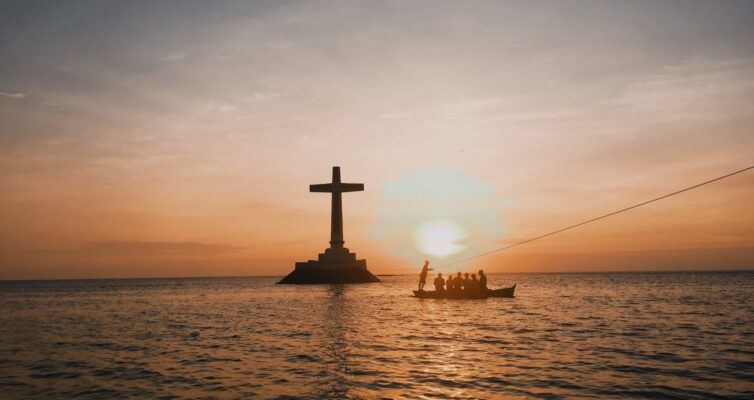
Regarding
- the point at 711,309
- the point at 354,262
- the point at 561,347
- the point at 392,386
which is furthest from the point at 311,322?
the point at 354,262

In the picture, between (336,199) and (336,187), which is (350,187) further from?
(336,199)

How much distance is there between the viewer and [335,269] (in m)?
107

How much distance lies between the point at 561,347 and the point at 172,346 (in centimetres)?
1752

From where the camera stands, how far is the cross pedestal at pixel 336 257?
107 m

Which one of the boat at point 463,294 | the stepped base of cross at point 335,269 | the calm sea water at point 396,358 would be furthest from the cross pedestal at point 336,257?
the calm sea water at point 396,358

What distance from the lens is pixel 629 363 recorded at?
18.7m

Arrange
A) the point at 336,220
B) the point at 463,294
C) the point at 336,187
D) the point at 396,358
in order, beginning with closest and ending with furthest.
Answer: the point at 396,358 < the point at 463,294 < the point at 336,220 < the point at 336,187

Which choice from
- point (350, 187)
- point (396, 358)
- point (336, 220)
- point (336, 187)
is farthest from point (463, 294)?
point (350, 187)

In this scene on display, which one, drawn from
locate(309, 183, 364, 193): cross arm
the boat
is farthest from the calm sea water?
locate(309, 183, 364, 193): cross arm

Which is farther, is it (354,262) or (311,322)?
(354,262)

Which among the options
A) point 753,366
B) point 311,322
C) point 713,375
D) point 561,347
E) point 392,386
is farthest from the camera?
point 311,322

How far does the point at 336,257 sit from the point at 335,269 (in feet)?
7.81

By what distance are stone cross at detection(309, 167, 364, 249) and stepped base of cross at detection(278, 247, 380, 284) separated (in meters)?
1.92

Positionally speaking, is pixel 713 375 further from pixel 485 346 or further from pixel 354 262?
pixel 354 262
